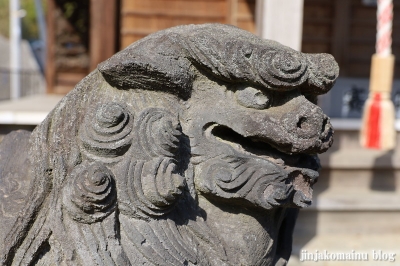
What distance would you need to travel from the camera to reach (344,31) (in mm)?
3992

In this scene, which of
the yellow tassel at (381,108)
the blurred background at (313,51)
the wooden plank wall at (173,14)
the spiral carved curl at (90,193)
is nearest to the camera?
the spiral carved curl at (90,193)

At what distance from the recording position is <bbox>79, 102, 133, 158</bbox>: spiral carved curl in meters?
0.79

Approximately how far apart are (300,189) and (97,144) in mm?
364

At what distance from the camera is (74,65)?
13.6 feet

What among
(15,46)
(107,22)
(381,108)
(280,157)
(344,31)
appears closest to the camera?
(280,157)

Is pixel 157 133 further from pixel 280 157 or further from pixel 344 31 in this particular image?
pixel 344 31

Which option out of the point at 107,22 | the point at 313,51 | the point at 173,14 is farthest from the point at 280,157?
the point at 313,51

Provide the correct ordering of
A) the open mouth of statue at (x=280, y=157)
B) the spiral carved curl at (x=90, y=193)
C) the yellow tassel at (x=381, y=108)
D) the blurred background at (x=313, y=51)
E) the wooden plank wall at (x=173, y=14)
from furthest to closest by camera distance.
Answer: the wooden plank wall at (x=173, y=14)
the blurred background at (x=313, y=51)
the yellow tassel at (x=381, y=108)
the open mouth of statue at (x=280, y=157)
the spiral carved curl at (x=90, y=193)

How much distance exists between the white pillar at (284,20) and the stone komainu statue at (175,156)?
1283 millimetres

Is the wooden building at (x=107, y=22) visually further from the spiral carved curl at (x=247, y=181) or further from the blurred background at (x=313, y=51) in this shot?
the spiral carved curl at (x=247, y=181)

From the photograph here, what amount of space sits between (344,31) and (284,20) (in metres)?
2.08

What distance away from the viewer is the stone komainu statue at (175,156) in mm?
777

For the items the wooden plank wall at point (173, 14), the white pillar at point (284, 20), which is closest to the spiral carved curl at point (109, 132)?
the white pillar at point (284, 20)

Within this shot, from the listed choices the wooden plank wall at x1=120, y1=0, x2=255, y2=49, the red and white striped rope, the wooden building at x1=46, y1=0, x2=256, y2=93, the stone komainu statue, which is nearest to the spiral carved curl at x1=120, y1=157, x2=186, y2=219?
the stone komainu statue
